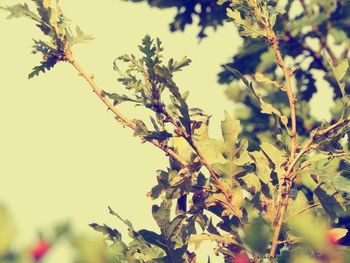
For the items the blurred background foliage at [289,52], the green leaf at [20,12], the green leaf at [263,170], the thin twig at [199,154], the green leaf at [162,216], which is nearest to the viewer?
the green leaf at [162,216]

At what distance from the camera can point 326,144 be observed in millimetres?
3244

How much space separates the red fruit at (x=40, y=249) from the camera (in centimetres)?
98

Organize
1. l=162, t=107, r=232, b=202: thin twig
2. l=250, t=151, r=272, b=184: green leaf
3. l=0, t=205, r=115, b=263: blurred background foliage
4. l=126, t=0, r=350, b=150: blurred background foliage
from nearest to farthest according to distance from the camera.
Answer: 1. l=0, t=205, r=115, b=263: blurred background foliage
2. l=162, t=107, r=232, b=202: thin twig
3. l=250, t=151, r=272, b=184: green leaf
4. l=126, t=0, r=350, b=150: blurred background foliage

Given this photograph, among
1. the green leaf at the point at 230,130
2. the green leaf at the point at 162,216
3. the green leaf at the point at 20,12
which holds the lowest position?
the green leaf at the point at 162,216

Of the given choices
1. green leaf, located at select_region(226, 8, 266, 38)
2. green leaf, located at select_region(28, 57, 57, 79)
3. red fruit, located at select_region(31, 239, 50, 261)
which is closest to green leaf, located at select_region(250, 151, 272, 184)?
green leaf, located at select_region(226, 8, 266, 38)

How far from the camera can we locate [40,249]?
99 cm

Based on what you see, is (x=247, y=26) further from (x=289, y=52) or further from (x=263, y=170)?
(x=289, y=52)

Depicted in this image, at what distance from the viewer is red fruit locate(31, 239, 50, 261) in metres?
0.98

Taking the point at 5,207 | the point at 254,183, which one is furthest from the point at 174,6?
the point at 5,207

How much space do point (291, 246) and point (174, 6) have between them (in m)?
4.33

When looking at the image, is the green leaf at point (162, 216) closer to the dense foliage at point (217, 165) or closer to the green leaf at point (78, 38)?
the dense foliage at point (217, 165)

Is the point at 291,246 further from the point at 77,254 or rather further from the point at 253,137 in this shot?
the point at 253,137

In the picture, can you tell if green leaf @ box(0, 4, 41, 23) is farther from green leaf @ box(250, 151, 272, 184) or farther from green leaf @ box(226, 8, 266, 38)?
green leaf @ box(250, 151, 272, 184)

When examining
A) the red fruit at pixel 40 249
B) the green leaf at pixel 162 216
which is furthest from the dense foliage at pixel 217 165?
the red fruit at pixel 40 249
